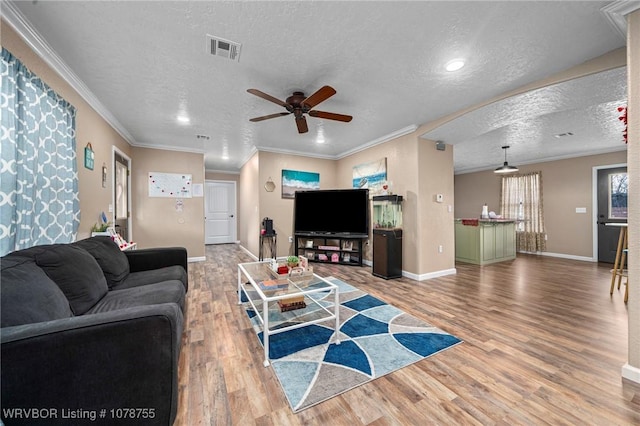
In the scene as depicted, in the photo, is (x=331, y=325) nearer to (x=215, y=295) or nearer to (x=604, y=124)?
(x=215, y=295)

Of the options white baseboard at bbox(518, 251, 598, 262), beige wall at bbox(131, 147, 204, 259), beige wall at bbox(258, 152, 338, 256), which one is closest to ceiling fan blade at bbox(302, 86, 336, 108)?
beige wall at bbox(258, 152, 338, 256)

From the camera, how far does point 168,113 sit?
336cm

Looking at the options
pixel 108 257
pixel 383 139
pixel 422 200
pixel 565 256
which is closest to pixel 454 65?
pixel 422 200

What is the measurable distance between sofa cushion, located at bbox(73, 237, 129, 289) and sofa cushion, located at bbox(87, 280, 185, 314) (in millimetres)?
236

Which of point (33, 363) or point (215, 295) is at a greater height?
point (33, 363)

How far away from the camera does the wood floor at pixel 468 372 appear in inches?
52.6

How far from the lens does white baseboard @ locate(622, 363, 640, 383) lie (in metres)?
1.57

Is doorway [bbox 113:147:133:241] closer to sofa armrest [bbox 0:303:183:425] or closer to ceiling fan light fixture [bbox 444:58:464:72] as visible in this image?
sofa armrest [bbox 0:303:183:425]

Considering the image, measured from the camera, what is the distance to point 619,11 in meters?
1.61

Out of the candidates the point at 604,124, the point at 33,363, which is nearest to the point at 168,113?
the point at 33,363

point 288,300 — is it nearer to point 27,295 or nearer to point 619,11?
point 27,295

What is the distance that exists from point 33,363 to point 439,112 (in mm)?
4116

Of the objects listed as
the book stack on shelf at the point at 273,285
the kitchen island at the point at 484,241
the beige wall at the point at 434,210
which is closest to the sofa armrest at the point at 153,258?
the book stack on shelf at the point at 273,285

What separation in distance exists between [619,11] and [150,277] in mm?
4193
